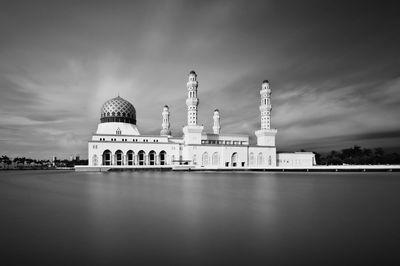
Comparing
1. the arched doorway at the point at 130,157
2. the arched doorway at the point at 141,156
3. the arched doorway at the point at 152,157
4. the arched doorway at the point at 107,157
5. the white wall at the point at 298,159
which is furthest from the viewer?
the white wall at the point at 298,159

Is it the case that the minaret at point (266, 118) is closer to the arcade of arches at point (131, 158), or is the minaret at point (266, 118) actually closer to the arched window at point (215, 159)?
the arched window at point (215, 159)

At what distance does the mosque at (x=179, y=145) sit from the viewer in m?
52.6

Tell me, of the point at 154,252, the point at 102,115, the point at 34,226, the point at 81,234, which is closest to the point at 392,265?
the point at 154,252

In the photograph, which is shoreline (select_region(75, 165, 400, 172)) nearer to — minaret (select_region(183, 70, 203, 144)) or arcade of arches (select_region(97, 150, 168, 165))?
arcade of arches (select_region(97, 150, 168, 165))

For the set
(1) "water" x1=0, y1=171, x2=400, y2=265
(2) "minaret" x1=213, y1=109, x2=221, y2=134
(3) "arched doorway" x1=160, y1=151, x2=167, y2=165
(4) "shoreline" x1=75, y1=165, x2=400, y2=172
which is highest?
(2) "minaret" x1=213, y1=109, x2=221, y2=134

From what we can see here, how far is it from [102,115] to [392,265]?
60648 mm

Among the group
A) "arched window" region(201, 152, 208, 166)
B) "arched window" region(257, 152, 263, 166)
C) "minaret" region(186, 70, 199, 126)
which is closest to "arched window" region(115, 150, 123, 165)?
"minaret" region(186, 70, 199, 126)

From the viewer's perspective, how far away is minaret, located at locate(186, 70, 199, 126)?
57531 mm

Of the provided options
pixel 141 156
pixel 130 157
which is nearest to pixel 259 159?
pixel 141 156

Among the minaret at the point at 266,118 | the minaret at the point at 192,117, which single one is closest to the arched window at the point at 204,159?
the minaret at the point at 192,117

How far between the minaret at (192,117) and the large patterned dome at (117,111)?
1341cm

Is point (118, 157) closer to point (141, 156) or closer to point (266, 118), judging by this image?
point (141, 156)

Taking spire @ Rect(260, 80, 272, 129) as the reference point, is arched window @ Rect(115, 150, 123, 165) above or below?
below

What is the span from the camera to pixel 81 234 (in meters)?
6.95
